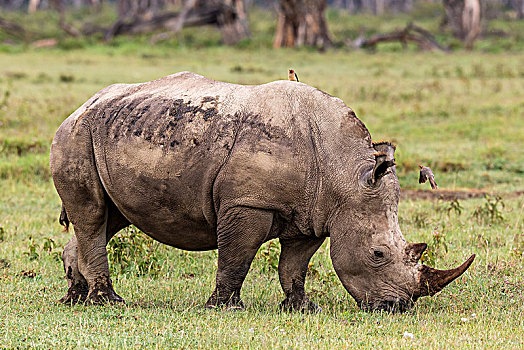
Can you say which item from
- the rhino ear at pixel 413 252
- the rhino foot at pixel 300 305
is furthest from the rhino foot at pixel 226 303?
the rhino ear at pixel 413 252

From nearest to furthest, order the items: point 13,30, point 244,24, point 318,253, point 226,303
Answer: point 226,303 < point 318,253 < point 13,30 < point 244,24

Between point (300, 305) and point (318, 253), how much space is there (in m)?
2.07

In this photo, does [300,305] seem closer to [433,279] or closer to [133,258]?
[433,279]

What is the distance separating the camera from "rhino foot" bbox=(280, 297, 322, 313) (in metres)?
6.20

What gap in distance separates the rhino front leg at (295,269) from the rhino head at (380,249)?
51 cm

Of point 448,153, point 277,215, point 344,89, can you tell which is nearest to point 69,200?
point 277,215

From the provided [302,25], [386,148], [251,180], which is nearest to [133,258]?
[251,180]

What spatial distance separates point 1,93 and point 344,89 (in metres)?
7.64

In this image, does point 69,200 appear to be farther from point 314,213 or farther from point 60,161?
point 314,213

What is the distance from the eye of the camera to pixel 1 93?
55.0 feet

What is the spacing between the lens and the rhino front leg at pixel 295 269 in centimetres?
627

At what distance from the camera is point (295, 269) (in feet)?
20.7

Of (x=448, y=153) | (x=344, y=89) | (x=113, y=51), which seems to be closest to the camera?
(x=448, y=153)

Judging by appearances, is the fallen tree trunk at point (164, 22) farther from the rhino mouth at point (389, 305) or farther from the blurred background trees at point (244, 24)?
the rhino mouth at point (389, 305)
